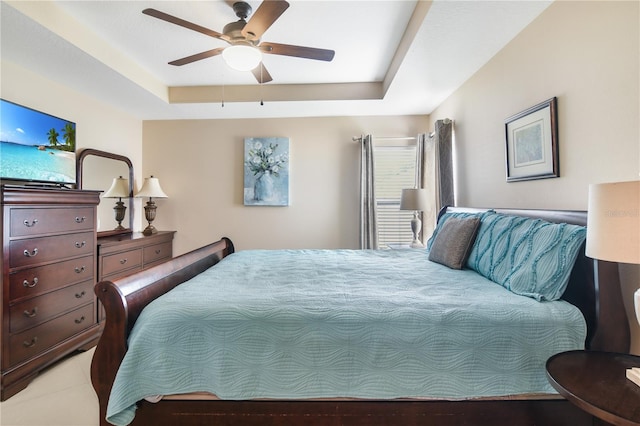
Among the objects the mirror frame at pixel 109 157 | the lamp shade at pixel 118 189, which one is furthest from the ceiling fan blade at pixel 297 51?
the lamp shade at pixel 118 189

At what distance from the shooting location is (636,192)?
876mm

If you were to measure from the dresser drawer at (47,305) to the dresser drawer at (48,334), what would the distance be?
0.05m

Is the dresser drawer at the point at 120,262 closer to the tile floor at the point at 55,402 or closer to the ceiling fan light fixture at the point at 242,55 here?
the tile floor at the point at 55,402

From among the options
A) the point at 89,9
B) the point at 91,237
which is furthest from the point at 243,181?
the point at 89,9

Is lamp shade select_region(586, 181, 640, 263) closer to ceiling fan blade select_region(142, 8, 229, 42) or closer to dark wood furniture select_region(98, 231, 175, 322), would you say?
ceiling fan blade select_region(142, 8, 229, 42)

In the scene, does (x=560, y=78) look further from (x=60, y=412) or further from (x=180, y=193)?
(x=180, y=193)

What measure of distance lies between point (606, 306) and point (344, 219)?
9.91 feet

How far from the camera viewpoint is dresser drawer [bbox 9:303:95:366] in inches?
76.7

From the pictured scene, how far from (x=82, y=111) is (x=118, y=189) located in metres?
0.95

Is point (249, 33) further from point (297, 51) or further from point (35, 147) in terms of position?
point (35, 147)

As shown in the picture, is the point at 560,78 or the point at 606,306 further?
the point at 560,78

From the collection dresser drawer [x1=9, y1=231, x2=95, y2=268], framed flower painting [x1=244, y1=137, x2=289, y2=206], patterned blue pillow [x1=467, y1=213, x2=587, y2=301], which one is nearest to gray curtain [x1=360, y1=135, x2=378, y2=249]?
framed flower painting [x1=244, y1=137, x2=289, y2=206]

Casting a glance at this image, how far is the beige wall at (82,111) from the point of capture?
250 centimetres

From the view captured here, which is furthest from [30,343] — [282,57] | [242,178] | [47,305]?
[282,57]
